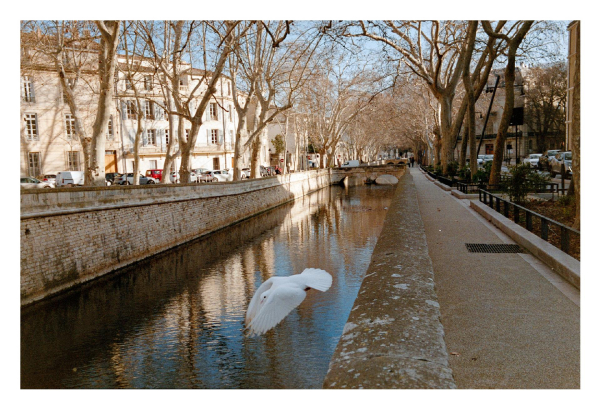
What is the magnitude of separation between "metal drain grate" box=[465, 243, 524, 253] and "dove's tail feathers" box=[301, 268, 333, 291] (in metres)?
3.88

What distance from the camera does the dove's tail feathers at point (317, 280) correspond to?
19.0 ft

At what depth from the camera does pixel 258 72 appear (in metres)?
23.1

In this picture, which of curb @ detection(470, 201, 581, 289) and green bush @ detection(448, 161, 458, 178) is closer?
curb @ detection(470, 201, 581, 289)

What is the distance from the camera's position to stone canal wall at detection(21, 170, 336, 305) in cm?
1050

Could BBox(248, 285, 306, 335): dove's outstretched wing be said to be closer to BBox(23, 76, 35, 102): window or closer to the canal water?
the canal water

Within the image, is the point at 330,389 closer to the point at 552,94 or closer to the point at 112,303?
the point at 112,303

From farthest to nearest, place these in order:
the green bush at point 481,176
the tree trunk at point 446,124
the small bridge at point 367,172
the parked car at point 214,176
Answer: the small bridge at point 367,172, the parked car at point 214,176, the tree trunk at point 446,124, the green bush at point 481,176

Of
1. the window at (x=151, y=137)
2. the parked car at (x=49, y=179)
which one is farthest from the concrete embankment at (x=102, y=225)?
the window at (x=151, y=137)

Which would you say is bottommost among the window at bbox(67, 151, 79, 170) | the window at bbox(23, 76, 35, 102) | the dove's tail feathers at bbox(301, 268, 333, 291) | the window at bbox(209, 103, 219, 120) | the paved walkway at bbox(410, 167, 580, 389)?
the paved walkway at bbox(410, 167, 580, 389)

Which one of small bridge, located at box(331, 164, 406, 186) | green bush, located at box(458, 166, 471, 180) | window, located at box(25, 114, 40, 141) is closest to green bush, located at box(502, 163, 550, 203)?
green bush, located at box(458, 166, 471, 180)

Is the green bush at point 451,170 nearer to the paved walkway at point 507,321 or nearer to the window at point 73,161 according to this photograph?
the paved walkway at point 507,321

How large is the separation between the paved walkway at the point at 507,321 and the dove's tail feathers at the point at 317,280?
1277 mm

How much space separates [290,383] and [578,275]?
3683mm

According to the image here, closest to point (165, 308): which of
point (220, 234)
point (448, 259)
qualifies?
point (448, 259)
